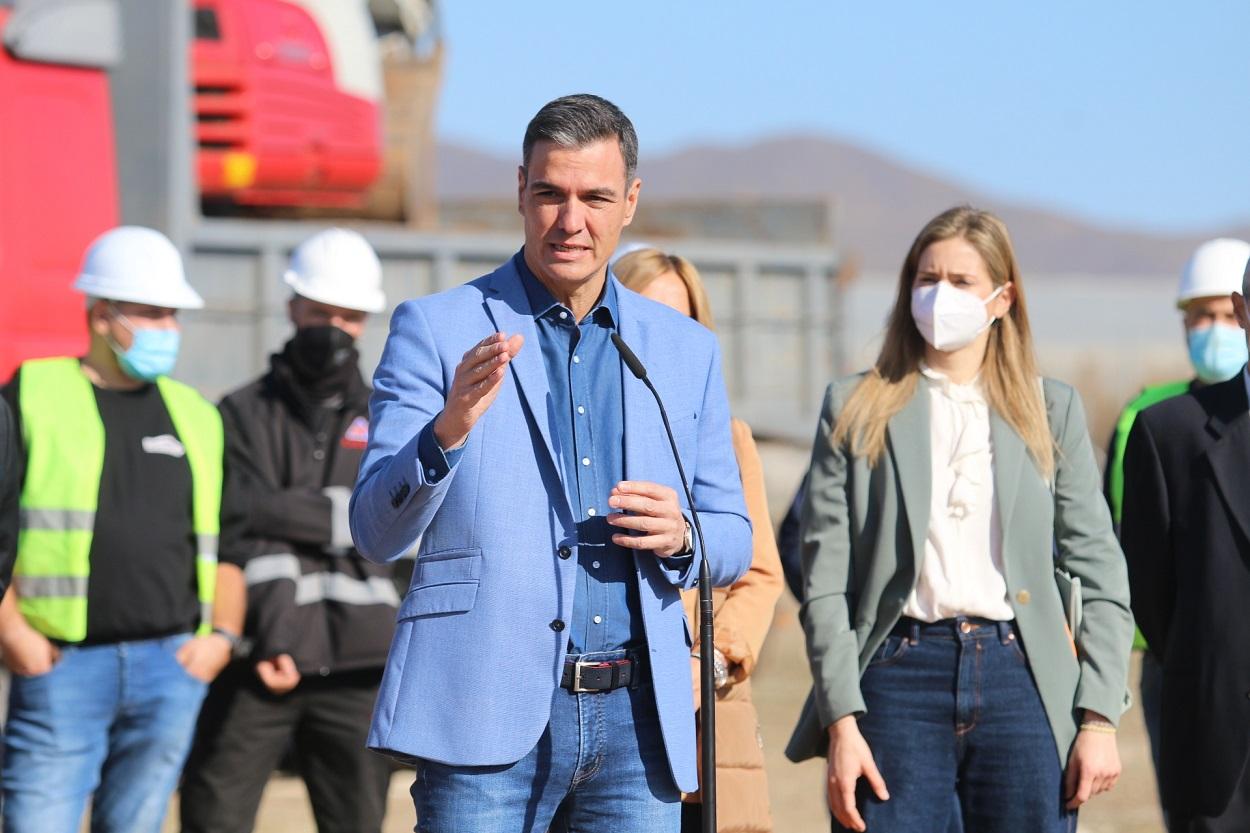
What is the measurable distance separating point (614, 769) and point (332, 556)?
2596mm

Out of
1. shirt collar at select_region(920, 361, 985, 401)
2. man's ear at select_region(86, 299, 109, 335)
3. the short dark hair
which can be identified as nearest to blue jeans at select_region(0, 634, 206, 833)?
man's ear at select_region(86, 299, 109, 335)

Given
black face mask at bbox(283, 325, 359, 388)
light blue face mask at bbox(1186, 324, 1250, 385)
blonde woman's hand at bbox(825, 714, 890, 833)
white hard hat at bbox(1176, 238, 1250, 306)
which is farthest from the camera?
white hard hat at bbox(1176, 238, 1250, 306)

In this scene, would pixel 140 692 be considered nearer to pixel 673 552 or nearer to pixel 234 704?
pixel 234 704

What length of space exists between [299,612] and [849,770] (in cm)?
204

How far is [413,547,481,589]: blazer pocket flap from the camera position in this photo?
296 cm

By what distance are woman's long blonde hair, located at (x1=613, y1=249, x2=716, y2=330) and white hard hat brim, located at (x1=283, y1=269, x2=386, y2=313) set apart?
1411 mm

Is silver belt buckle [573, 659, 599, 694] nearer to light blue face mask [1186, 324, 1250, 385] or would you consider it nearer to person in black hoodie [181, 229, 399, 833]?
person in black hoodie [181, 229, 399, 833]

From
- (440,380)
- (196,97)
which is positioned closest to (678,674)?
(440,380)

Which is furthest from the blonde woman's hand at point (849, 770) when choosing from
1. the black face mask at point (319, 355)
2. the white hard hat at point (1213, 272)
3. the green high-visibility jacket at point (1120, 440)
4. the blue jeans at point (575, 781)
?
the white hard hat at point (1213, 272)

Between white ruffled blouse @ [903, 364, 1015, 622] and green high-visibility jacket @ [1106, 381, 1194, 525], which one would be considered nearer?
white ruffled blouse @ [903, 364, 1015, 622]

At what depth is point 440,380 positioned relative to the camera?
3.04m

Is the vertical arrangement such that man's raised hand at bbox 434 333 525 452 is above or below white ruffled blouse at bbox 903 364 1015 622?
above

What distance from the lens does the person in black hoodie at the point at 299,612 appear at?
210 inches

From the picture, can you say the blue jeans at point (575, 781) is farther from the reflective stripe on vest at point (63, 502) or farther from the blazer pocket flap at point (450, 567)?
the reflective stripe on vest at point (63, 502)
